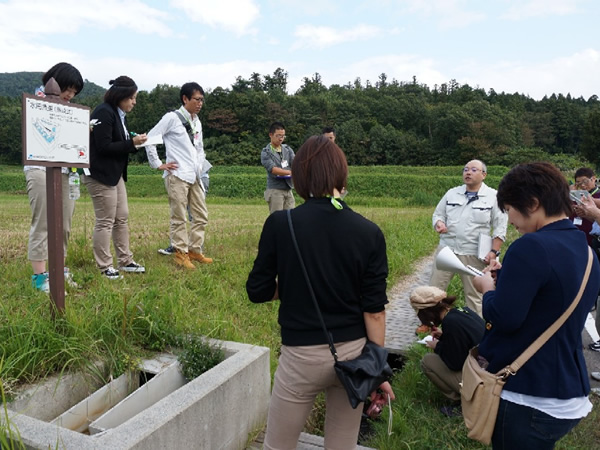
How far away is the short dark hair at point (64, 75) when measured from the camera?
4184 mm

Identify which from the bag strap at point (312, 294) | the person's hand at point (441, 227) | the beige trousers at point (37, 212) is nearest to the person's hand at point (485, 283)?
the bag strap at point (312, 294)

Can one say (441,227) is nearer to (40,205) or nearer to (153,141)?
(153,141)

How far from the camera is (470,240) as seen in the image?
5035mm

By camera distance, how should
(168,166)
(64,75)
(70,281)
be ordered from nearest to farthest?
(64,75)
(70,281)
(168,166)

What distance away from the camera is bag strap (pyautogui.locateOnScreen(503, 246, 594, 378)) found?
1.79m

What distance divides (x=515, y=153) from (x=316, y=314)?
5669 centimetres

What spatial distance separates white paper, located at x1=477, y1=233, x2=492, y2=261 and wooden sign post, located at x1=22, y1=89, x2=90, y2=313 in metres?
3.84

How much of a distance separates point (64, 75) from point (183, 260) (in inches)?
101

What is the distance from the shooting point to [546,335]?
1811 millimetres

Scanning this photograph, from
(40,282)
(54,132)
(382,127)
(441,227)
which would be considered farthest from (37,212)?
(382,127)

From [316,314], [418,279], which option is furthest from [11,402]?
[418,279]

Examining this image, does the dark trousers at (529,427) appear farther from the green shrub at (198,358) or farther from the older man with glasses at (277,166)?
the older man with glasses at (277,166)

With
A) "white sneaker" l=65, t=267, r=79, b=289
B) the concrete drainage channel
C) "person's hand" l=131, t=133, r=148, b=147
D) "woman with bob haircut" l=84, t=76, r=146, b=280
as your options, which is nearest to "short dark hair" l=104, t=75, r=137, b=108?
"woman with bob haircut" l=84, t=76, r=146, b=280

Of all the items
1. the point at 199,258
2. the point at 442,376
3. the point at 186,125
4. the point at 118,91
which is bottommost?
the point at 442,376
